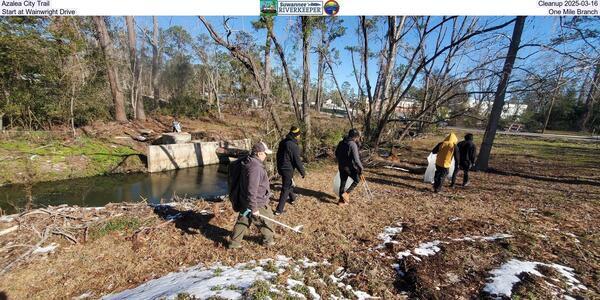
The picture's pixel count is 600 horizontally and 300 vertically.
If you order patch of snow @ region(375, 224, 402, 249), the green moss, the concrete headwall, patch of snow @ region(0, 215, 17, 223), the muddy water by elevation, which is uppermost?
the green moss

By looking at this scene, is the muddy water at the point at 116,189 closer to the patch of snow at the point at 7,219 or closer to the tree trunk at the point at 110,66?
the patch of snow at the point at 7,219

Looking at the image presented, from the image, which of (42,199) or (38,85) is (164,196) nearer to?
(42,199)

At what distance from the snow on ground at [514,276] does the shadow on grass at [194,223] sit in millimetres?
3638

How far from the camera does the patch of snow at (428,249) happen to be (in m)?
4.05

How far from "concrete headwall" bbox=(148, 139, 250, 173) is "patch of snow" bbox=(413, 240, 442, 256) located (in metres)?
14.6

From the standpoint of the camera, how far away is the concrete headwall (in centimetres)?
1523

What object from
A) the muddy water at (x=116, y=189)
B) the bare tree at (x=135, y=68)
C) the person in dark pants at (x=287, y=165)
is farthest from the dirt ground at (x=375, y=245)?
the bare tree at (x=135, y=68)

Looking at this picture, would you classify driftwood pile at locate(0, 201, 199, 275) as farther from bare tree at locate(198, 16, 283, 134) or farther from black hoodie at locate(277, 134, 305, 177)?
bare tree at locate(198, 16, 283, 134)

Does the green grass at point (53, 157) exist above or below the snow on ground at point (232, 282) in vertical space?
below

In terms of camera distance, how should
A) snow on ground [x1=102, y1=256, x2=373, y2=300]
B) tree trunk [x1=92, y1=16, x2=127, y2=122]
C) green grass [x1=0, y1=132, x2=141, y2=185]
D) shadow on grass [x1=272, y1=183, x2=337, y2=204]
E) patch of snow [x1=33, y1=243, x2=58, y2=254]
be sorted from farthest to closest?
1. tree trunk [x1=92, y1=16, x2=127, y2=122]
2. green grass [x1=0, y1=132, x2=141, y2=185]
3. shadow on grass [x1=272, y1=183, x2=337, y2=204]
4. patch of snow [x1=33, y1=243, x2=58, y2=254]
5. snow on ground [x1=102, y1=256, x2=373, y2=300]

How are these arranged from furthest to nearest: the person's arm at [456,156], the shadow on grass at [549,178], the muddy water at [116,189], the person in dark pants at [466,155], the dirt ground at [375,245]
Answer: the muddy water at [116,189] < the shadow on grass at [549,178] < the person in dark pants at [466,155] < the person's arm at [456,156] < the dirt ground at [375,245]

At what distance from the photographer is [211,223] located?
523cm

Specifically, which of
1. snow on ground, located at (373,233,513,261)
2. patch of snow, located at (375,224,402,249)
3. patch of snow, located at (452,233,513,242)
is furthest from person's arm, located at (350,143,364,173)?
patch of snow, located at (452,233,513,242)

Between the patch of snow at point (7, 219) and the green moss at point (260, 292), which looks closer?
the green moss at point (260, 292)
